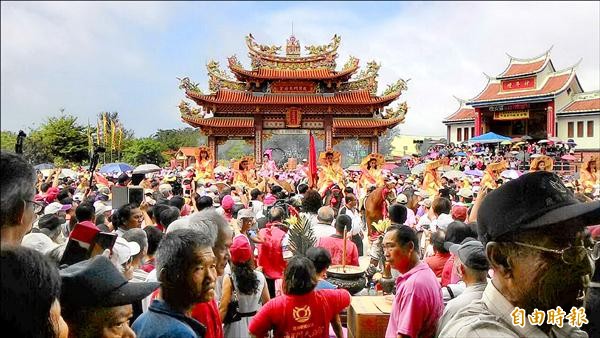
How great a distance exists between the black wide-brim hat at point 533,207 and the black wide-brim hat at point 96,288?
1320 millimetres

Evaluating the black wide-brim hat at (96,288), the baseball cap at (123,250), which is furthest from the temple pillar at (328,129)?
the black wide-brim hat at (96,288)

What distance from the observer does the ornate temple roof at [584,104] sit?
2649cm

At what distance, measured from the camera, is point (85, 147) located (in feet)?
93.8

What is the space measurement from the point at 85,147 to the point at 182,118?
725 cm

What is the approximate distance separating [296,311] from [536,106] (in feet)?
100

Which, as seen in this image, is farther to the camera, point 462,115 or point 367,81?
point 462,115

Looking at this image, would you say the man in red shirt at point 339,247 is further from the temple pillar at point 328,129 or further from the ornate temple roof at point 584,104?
the ornate temple roof at point 584,104

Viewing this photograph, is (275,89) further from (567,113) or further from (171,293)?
(171,293)

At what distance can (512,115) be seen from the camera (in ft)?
97.6

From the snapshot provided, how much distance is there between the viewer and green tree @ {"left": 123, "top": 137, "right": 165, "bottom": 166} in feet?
118

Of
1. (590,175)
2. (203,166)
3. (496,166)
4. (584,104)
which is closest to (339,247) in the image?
(496,166)

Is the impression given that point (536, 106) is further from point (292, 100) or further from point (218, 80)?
point (218, 80)

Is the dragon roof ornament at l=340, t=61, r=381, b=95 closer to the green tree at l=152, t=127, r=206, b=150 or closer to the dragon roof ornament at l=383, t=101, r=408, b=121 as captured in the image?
the dragon roof ornament at l=383, t=101, r=408, b=121

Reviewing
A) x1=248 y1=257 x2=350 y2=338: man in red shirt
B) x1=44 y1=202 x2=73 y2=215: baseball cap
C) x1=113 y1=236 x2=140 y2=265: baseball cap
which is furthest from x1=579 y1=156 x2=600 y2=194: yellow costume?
x1=113 y1=236 x2=140 y2=265: baseball cap
